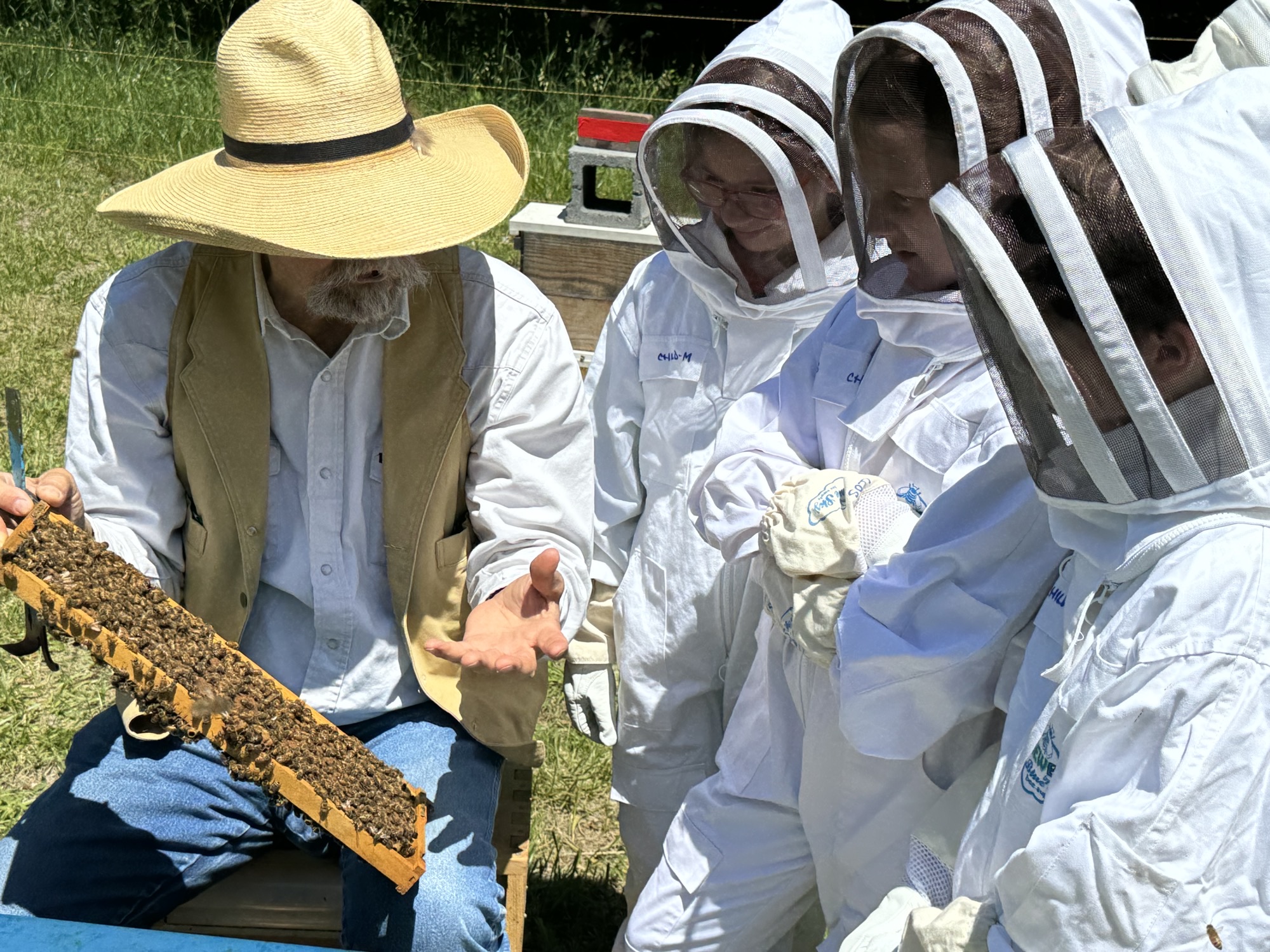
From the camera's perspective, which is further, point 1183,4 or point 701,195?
point 1183,4

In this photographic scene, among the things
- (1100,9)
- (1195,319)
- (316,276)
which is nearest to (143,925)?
(316,276)

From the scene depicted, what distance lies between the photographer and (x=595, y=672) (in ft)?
9.56

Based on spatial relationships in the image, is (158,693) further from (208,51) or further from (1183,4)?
(1183,4)

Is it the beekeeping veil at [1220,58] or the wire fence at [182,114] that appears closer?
the beekeeping veil at [1220,58]

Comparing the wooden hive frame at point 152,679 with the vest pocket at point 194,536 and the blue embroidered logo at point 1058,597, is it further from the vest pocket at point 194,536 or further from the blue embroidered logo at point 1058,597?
the blue embroidered logo at point 1058,597

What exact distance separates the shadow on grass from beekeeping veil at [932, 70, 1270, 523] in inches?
89.0

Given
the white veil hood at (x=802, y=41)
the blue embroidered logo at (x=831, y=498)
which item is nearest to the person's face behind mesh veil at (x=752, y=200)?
the white veil hood at (x=802, y=41)

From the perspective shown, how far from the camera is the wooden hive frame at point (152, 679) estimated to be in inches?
76.8

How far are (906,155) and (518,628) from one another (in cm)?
114

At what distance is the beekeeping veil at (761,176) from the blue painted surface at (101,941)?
1.64 metres

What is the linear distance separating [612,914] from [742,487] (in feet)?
5.35

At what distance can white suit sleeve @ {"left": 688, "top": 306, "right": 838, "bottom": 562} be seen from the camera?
7.75ft

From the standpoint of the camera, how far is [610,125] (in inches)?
196

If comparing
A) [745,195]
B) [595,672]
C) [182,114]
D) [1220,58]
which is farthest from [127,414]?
[182,114]
